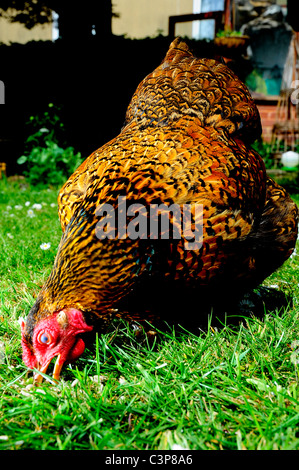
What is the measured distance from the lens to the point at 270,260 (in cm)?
224

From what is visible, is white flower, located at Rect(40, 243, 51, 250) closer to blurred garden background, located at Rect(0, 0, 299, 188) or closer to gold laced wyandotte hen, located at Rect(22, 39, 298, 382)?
gold laced wyandotte hen, located at Rect(22, 39, 298, 382)

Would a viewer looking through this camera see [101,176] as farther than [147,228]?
Yes

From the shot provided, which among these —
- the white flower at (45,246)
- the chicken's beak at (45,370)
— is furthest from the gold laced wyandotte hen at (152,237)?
the white flower at (45,246)

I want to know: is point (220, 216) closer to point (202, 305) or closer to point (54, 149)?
point (202, 305)

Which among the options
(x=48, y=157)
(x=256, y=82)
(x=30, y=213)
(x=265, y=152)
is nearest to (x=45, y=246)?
(x=30, y=213)

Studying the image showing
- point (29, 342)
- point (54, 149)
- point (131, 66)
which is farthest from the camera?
point (131, 66)

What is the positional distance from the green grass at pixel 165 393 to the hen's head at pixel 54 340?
0.08 metres

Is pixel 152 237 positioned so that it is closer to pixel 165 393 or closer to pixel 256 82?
pixel 165 393

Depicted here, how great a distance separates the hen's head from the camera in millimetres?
1707

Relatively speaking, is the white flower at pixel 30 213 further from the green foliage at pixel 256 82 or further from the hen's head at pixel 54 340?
the green foliage at pixel 256 82

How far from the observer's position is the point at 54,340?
172 cm

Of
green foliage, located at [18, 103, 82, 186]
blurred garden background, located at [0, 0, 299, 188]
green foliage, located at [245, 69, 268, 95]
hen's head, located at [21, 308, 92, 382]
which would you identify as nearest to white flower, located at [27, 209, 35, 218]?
green foliage, located at [18, 103, 82, 186]
